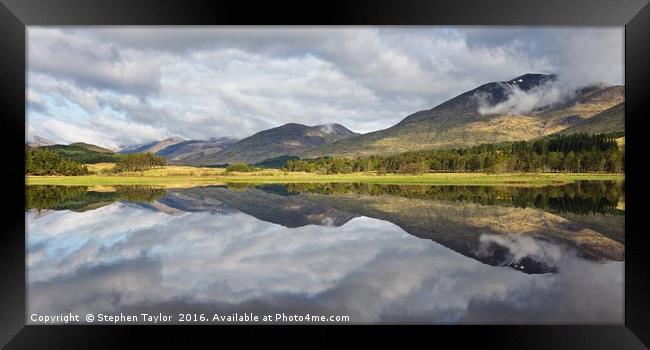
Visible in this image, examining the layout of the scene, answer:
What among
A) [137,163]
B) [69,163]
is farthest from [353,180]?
[69,163]

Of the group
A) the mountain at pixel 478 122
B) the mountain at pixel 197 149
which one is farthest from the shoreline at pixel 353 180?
the mountain at pixel 197 149

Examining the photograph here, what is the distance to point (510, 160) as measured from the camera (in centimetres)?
4166

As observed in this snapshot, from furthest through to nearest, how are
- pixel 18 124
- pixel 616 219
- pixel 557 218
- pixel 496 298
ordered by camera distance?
pixel 557 218, pixel 616 219, pixel 496 298, pixel 18 124

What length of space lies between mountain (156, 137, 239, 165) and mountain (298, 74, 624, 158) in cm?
3716

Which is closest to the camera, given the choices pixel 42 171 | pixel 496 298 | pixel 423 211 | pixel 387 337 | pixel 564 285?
pixel 387 337

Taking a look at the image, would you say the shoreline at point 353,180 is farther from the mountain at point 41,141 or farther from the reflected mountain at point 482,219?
the reflected mountain at point 482,219

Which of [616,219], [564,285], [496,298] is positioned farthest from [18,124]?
[616,219]

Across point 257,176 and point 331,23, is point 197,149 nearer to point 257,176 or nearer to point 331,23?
point 257,176

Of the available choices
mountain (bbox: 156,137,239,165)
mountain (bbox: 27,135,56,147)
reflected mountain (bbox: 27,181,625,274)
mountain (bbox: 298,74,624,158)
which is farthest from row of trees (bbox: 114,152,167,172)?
mountain (bbox: 156,137,239,165)

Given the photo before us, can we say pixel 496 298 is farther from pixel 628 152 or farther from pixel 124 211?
pixel 124 211

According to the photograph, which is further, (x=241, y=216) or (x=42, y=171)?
(x=42, y=171)

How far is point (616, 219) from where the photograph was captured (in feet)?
41.8

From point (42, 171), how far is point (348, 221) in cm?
2490

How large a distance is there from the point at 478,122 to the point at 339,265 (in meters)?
125
